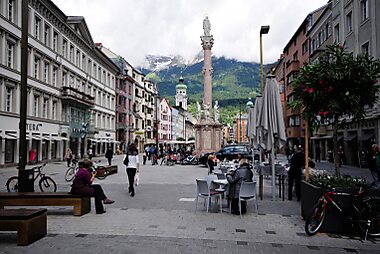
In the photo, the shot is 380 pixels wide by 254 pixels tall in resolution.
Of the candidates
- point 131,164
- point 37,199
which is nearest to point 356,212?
point 37,199

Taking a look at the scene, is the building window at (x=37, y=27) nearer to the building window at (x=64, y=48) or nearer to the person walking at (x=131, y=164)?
the building window at (x=64, y=48)

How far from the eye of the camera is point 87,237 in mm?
7297

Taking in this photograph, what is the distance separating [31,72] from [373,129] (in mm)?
28671

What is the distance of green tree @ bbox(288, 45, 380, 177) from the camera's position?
27.3ft

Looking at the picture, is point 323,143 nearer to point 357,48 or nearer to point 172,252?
point 357,48

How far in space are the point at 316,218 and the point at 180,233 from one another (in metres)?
2.90

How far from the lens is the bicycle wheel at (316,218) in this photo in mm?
7562

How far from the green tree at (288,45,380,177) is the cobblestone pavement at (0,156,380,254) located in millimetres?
2120

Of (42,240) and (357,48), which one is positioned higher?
(357,48)

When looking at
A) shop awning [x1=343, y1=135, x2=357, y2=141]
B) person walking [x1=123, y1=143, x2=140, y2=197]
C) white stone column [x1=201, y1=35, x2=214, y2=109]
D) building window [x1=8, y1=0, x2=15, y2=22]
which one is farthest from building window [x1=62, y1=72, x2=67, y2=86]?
person walking [x1=123, y1=143, x2=140, y2=197]

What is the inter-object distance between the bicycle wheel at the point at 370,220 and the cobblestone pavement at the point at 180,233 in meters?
0.25

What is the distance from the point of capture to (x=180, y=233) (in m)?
7.62

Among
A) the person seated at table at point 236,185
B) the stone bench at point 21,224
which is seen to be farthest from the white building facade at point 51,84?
the stone bench at point 21,224

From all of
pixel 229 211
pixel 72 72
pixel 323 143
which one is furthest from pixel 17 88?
pixel 323 143
